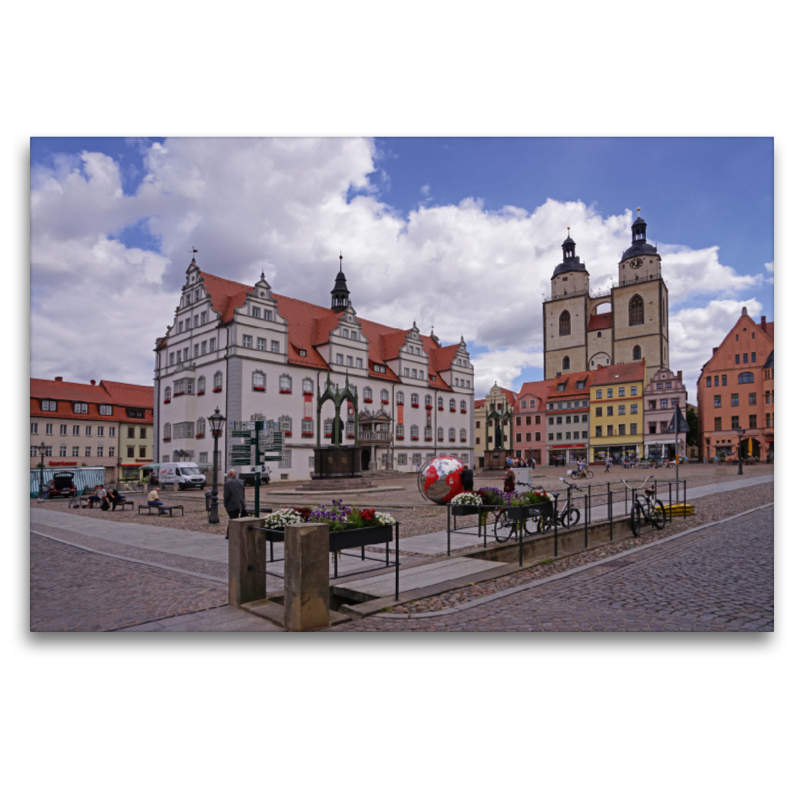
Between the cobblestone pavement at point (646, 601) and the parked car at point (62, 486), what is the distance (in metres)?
5.15

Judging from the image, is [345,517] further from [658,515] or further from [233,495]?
[658,515]

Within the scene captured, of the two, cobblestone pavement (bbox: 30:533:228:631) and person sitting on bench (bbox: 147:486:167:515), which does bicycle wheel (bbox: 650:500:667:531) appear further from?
person sitting on bench (bbox: 147:486:167:515)

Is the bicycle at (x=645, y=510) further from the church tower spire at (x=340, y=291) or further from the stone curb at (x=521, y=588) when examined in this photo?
the church tower spire at (x=340, y=291)

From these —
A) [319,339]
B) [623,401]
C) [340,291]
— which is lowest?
[623,401]

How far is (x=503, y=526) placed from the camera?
9555 mm

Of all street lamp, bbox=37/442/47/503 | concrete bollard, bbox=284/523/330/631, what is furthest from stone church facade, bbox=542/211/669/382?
street lamp, bbox=37/442/47/503

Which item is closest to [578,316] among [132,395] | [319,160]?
[319,160]

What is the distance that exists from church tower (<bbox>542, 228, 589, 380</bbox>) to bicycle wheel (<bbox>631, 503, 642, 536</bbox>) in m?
2.93

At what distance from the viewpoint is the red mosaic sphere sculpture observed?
14.1 meters

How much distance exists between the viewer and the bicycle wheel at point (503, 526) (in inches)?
364

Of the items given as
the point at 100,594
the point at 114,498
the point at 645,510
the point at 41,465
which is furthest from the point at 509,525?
the point at 114,498

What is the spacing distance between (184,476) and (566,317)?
20686mm

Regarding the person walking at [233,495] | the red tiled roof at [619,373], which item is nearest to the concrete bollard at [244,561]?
the red tiled roof at [619,373]
